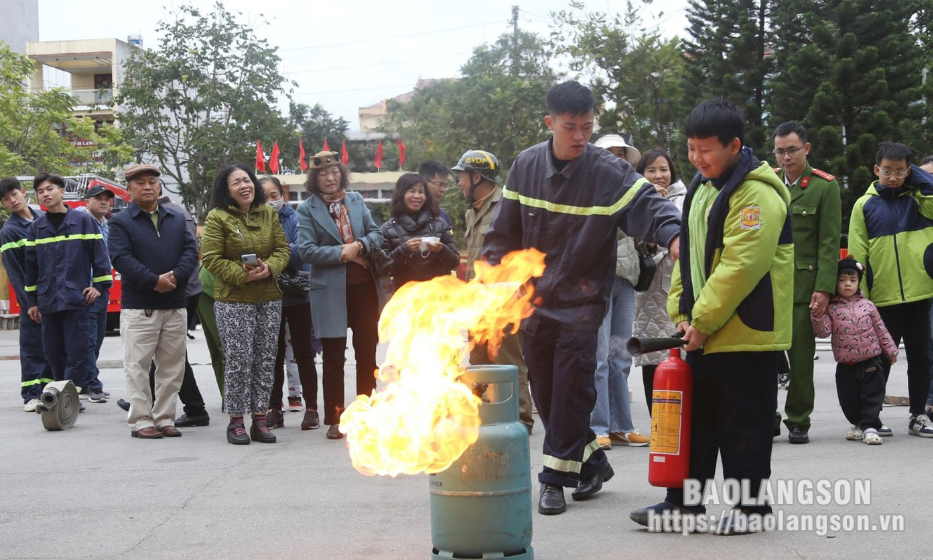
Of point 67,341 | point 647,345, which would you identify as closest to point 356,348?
point 67,341

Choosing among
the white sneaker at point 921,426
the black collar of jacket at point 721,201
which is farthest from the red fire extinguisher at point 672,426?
the white sneaker at point 921,426

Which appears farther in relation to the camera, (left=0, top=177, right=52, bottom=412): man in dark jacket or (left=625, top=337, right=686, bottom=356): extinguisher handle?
(left=0, top=177, right=52, bottom=412): man in dark jacket

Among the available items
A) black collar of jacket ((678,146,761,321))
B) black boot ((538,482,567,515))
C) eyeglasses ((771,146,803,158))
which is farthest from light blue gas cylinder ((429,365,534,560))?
eyeglasses ((771,146,803,158))

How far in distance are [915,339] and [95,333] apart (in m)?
8.61

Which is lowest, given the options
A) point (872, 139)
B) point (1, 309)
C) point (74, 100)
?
point (1, 309)

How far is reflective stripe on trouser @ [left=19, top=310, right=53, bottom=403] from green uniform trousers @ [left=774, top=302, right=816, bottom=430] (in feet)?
24.0

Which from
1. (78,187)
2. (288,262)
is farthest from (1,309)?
(288,262)

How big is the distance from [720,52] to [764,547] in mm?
28449

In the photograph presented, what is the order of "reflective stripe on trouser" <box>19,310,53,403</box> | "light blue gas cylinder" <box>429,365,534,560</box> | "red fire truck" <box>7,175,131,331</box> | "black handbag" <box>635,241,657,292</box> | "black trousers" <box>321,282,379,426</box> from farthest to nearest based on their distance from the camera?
"red fire truck" <box>7,175,131,331</box>
"reflective stripe on trouser" <box>19,310,53,403</box>
"black trousers" <box>321,282,379,426</box>
"black handbag" <box>635,241,657,292</box>
"light blue gas cylinder" <box>429,365,534,560</box>

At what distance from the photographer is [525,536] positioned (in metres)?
4.23

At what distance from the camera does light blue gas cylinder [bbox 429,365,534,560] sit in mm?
4164

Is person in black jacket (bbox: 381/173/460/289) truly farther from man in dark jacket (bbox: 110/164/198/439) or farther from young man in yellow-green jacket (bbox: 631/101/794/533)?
young man in yellow-green jacket (bbox: 631/101/794/533)

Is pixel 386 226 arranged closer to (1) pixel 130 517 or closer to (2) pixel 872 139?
(1) pixel 130 517

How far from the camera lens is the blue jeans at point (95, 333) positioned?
34.8ft
